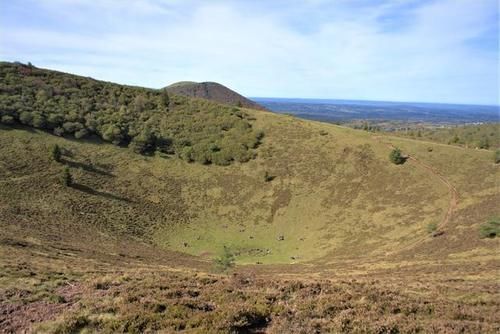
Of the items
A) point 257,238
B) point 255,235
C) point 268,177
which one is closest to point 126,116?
point 268,177

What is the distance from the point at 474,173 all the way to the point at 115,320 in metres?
57.0

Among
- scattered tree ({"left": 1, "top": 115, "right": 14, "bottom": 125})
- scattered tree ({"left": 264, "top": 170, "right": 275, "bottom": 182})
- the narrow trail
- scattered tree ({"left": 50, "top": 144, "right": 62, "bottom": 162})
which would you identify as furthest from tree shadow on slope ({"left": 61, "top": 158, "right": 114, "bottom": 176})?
the narrow trail

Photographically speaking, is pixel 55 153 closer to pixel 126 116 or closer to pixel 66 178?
pixel 66 178

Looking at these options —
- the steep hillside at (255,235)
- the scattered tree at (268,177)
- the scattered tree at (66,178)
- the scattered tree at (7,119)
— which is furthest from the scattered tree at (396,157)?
the scattered tree at (7,119)

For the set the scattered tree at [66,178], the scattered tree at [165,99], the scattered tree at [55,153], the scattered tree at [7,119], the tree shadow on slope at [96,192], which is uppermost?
the scattered tree at [165,99]

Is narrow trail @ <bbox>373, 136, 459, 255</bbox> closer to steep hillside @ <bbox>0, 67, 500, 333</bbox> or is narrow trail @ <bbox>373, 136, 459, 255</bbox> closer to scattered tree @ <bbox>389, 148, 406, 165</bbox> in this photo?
steep hillside @ <bbox>0, 67, 500, 333</bbox>

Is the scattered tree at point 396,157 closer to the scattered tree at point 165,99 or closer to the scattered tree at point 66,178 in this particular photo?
the scattered tree at point 66,178

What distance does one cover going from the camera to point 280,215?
2298 inches

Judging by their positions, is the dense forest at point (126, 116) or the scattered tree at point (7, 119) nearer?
the scattered tree at point (7, 119)

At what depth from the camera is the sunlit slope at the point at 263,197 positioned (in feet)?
154

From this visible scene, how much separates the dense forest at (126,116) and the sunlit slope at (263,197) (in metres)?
2.88

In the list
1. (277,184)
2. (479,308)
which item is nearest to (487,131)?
(277,184)

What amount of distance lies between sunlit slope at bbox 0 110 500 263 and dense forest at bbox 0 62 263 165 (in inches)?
114

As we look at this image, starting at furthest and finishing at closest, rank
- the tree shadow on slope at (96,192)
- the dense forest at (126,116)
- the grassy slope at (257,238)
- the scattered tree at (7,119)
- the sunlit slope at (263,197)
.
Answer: the dense forest at (126,116) → the scattered tree at (7,119) → the tree shadow on slope at (96,192) → the sunlit slope at (263,197) → the grassy slope at (257,238)
